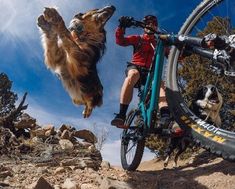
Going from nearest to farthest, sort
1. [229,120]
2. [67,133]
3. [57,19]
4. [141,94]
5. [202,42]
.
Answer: [202,42]
[141,94]
[57,19]
[67,133]
[229,120]

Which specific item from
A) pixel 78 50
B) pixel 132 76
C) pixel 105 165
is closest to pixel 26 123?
pixel 78 50

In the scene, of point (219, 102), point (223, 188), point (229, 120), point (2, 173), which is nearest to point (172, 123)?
point (219, 102)

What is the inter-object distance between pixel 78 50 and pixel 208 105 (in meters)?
2.82

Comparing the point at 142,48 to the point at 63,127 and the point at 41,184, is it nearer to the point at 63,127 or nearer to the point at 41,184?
the point at 41,184

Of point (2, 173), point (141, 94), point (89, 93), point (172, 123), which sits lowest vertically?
point (2, 173)

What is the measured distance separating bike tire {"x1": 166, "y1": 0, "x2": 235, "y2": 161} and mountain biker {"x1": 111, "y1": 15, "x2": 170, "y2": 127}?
0.36 meters

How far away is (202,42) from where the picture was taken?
3.80 m

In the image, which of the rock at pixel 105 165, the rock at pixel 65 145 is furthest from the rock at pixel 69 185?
the rock at pixel 65 145

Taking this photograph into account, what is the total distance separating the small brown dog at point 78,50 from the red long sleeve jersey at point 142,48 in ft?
3.82

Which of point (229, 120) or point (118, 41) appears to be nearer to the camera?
point (118, 41)

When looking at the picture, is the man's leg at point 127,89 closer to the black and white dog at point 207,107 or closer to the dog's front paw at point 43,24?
the black and white dog at point 207,107

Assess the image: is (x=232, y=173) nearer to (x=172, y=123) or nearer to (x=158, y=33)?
(x=172, y=123)

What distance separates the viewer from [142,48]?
5.91m

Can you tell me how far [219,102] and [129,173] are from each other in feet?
4.52
